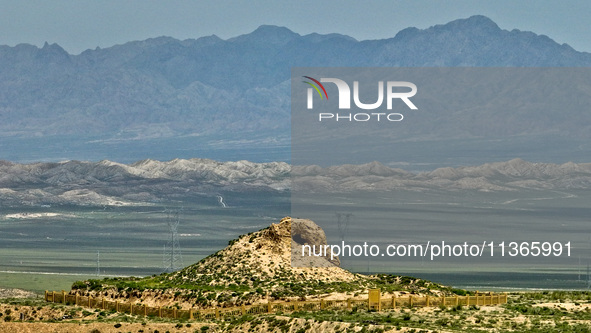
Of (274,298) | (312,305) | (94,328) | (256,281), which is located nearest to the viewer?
(94,328)

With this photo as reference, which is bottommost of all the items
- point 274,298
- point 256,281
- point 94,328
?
point 94,328

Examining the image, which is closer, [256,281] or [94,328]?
[94,328]

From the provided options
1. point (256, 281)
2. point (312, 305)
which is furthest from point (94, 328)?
point (256, 281)

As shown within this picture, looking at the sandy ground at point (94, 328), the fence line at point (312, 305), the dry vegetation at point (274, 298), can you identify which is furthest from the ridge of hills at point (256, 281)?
the sandy ground at point (94, 328)

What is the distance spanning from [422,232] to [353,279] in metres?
111

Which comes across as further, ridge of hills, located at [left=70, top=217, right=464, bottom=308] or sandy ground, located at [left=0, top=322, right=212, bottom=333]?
ridge of hills, located at [left=70, top=217, right=464, bottom=308]

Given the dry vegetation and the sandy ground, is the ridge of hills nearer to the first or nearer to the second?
the dry vegetation

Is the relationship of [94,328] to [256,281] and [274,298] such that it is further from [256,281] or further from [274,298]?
[256,281]

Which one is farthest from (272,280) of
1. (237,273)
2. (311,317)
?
(311,317)

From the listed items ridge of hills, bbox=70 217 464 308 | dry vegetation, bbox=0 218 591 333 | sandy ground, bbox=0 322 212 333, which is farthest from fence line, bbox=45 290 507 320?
sandy ground, bbox=0 322 212 333

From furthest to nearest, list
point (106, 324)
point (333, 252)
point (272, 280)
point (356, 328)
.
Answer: point (333, 252), point (272, 280), point (106, 324), point (356, 328)

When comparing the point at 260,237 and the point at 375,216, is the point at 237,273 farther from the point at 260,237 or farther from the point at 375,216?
the point at 375,216

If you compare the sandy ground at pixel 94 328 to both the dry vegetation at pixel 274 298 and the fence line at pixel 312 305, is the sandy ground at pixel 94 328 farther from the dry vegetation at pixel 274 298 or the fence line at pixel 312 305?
the fence line at pixel 312 305

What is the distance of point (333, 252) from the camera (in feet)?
265
